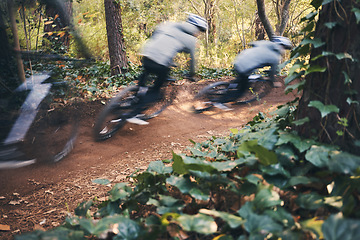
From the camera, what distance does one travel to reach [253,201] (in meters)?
1.32

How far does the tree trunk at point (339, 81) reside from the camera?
1528mm

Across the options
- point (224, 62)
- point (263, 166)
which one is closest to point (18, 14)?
point (263, 166)

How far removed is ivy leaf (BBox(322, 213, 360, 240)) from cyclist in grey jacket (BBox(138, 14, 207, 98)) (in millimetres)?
3120

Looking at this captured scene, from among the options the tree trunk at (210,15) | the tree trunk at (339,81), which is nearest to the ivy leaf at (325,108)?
the tree trunk at (339,81)

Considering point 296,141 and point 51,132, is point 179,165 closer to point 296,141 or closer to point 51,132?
point 296,141

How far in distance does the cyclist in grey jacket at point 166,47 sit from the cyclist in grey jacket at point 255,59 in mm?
882

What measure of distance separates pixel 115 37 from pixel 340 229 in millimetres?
6798

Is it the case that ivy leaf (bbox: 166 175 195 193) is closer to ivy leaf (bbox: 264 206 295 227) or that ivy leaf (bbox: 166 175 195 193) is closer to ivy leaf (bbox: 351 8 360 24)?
ivy leaf (bbox: 264 206 295 227)

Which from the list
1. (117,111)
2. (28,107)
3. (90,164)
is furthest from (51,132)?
(28,107)

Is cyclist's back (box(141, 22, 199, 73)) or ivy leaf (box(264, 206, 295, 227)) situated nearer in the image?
ivy leaf (box(264, 206, 295, 227))

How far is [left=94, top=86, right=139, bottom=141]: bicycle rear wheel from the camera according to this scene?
398cm

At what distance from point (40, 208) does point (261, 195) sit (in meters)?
2.42

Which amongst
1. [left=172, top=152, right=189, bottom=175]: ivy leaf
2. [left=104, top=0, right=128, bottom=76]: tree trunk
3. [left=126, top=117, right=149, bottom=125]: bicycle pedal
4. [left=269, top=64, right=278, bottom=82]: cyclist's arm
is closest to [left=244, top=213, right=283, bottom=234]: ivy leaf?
[left=172, top=152, right=189, bottom=175]: ivy leaf

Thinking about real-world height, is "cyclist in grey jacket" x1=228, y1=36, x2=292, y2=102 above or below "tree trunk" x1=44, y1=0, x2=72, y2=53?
below
